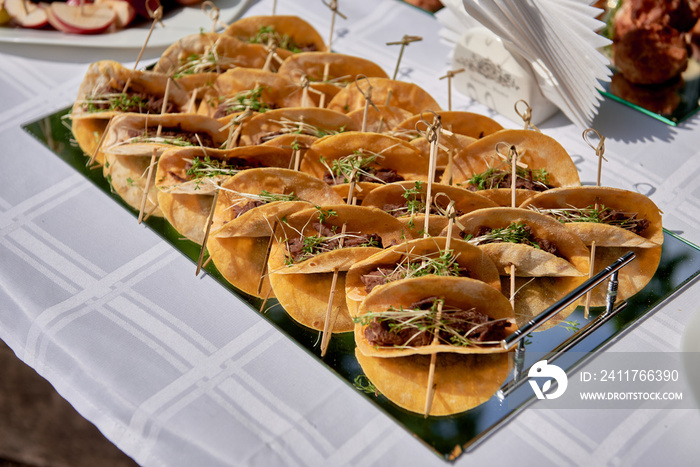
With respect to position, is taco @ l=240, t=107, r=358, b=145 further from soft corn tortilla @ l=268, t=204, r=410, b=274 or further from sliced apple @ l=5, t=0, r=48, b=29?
sliced apple @ l=5, t=0, r=48, b=29

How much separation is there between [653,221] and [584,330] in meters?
0.37

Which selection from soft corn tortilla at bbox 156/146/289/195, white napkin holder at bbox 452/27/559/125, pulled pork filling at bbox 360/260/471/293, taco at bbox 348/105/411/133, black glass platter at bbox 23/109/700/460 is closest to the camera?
black glass platter at bbox 23/109/700/460

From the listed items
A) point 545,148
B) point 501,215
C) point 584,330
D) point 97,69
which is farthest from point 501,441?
point 97,69

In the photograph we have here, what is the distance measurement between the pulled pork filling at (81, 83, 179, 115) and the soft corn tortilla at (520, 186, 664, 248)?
3.79 ft

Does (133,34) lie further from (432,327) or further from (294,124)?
(432,327)

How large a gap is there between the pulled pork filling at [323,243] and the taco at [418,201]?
0.10m

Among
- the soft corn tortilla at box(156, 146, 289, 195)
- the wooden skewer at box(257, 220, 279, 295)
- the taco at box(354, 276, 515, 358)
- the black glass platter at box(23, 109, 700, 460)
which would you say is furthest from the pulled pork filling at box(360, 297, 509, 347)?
the soft corn tortilla at box(156, 146, 289, 195)

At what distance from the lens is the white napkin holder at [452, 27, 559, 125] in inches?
85.0

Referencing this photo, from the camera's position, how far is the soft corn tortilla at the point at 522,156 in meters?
1.84

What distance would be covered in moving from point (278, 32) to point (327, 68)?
322mm

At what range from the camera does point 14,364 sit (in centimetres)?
276

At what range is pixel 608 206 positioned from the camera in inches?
68.3

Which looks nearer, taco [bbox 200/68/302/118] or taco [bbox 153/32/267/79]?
taco [bbox 200/68/302/118]

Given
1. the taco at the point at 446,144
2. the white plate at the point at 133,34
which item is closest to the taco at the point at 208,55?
the white plate at the point at 133,34
